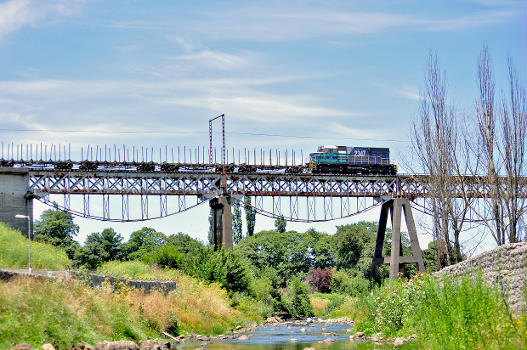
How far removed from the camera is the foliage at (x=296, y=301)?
6197cm

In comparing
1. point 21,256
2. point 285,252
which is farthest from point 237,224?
point 21,256

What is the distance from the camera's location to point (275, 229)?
102750 mm

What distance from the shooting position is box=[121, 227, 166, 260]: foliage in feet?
282

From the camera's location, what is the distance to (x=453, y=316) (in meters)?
19.3

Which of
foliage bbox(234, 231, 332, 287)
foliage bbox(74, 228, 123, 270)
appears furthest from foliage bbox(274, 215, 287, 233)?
foliage bbox(74, 228, 123, 270)

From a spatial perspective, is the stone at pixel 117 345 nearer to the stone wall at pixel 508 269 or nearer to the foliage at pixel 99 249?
the stone wall at pixel 508 269

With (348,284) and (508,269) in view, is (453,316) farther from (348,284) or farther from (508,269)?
(348,284)

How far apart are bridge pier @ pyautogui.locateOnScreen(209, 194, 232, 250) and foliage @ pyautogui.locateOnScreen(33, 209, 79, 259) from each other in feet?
83.4

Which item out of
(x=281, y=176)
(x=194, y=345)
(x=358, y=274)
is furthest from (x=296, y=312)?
(x=194, y=345)

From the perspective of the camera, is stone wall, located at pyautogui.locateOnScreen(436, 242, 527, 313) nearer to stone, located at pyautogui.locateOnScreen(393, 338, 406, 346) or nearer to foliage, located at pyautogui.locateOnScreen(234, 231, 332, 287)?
stone, located at pyautogui.locateOnScreen(393, 338, 406, 346)

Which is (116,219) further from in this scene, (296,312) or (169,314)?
(296,312)

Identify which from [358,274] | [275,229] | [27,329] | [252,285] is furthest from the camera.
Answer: [275,229]

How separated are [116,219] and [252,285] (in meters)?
11.2

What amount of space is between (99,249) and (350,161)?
31.8 metres
